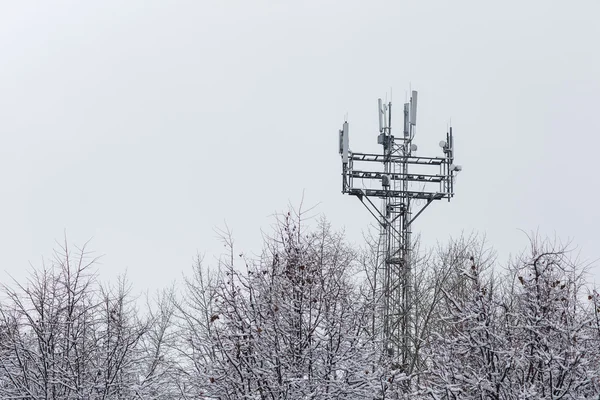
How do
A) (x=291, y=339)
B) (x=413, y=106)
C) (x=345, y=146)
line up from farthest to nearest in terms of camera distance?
1. (x=413, y=106)
2. (x=345, y=146)
3. (x=291, y=339)

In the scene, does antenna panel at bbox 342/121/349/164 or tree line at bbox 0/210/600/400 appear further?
antenna panel at bbox 342/121/349/164

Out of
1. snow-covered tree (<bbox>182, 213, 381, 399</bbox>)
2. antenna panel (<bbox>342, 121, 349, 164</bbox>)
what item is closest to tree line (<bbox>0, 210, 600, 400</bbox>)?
snow-covered tree (<bbox>182, 213, 381, 399</bbox>)

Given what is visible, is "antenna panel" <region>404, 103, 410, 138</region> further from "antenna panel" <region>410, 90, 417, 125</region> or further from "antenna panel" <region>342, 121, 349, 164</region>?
"antenna panel" <region>342, 121, 349, 164</region>

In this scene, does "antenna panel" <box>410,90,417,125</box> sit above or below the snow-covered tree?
above

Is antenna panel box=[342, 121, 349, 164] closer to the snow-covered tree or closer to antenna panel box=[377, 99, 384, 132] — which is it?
antenna panel box=[377, 99, 384, 132]

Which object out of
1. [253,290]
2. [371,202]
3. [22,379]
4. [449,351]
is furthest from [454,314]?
[371,202]

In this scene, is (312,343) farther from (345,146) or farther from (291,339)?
(345,146)

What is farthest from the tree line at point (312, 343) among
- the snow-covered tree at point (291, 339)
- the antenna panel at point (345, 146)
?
the antenna panel at point (345, 146)

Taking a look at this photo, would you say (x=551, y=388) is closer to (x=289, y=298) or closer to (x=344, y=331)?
(x=344, y=331)

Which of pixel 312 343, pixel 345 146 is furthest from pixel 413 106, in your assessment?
pixel 312 343

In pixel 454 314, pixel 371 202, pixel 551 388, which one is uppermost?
pixel 371 202

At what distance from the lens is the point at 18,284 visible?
1388cm

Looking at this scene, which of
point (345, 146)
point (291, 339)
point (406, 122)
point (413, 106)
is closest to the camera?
point (291, 339)

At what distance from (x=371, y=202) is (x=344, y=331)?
13.6m
